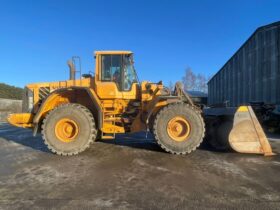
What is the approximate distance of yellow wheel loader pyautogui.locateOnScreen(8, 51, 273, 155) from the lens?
19.0 ft

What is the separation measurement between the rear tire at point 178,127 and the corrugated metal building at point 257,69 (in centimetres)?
693

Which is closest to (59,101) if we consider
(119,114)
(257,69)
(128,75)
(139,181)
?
(119,114)

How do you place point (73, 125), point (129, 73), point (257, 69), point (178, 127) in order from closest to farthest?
point (178, 127) → point (73, 125) → point (129, 73) → point (257, 69)

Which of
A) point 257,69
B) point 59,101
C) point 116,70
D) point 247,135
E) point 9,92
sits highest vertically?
point 257,69

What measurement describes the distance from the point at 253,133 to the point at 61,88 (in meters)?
4.72

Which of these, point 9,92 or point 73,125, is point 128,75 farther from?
point 9,92

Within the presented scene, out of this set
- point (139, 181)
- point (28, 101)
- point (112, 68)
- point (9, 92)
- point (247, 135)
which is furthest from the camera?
point (9, 92)

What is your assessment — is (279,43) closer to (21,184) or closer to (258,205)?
(258,205)

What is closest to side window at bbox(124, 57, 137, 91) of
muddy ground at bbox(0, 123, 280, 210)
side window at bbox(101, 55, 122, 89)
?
side window at bbox(101, 55, 122, 89)

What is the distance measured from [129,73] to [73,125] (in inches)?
78.2

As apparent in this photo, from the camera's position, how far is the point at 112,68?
661 centimetres

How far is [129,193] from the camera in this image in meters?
3.49

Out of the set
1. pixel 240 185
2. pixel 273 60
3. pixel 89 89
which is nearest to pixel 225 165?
pixel 240 185

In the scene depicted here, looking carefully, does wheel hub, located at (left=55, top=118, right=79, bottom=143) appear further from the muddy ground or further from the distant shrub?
the distant shrub
